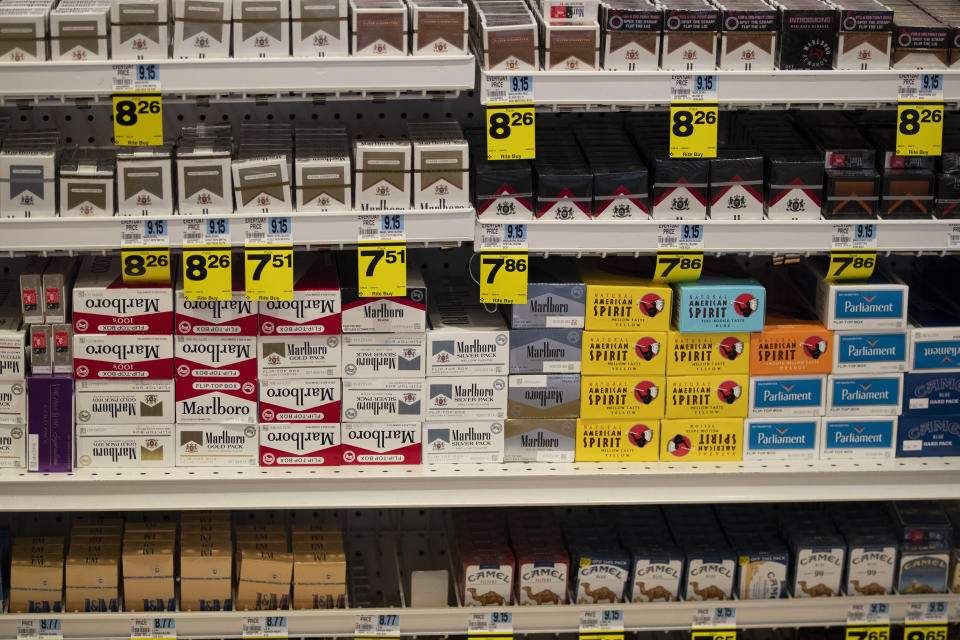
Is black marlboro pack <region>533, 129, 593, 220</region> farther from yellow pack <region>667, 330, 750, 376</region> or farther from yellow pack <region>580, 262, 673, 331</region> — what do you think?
yellow pack <region>667, 330, 750, 376</region>

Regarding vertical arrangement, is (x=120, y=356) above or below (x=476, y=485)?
above

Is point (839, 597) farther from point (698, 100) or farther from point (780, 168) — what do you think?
point (698, 100)

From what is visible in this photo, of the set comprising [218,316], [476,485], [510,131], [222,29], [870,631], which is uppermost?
[222,29]

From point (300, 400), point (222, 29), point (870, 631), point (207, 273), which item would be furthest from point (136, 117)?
point (870, 631)

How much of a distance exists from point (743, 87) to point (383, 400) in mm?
1183

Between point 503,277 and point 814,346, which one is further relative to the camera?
Result: point 814,346

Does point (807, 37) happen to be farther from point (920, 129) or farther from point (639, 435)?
point (639, 435)

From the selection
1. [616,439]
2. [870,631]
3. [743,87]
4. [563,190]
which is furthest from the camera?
[870,631]

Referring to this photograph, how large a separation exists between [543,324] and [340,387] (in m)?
0.54

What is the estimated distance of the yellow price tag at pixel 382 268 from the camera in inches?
120

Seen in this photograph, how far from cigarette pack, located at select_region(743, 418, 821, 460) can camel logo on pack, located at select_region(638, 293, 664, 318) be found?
40cm

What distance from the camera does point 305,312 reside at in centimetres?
314

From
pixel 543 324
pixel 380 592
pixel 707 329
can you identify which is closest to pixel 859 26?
pixel 707 329

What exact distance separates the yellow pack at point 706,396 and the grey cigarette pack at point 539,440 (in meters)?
→ 0.27
